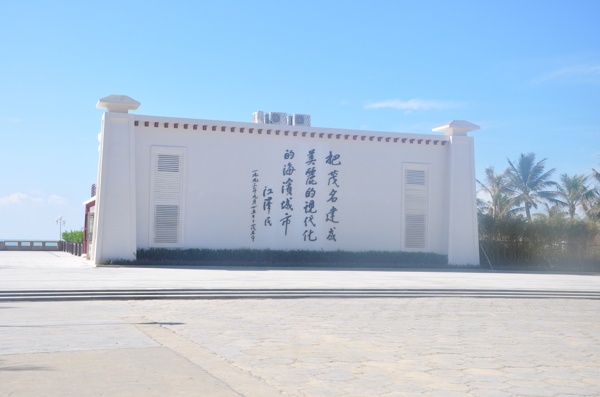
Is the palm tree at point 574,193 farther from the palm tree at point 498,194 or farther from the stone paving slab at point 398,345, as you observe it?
the stone paving slab at point 398,345

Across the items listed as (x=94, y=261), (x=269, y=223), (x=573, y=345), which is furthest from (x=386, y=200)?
(x=573, y=345)

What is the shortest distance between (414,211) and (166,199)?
11772mm

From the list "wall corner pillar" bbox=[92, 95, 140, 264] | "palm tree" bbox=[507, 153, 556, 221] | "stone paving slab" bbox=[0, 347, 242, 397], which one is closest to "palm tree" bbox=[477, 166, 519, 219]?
"palm tree" bbox=[507, 153, 556, 221]

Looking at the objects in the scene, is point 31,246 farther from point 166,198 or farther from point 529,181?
point 529,181

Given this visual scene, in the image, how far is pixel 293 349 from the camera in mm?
7086

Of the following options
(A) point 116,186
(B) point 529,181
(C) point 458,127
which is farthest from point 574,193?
(A) point 116,186

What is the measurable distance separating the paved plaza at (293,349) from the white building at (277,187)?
40.3ft

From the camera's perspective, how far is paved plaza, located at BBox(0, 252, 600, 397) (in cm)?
532

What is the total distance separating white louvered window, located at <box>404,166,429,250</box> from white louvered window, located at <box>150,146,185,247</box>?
10.7 metres

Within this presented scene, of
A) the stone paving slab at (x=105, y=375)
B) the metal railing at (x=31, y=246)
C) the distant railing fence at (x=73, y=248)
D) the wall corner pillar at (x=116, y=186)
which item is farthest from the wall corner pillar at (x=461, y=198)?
the metal railing at (x=31, y=246)

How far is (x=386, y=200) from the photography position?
28172 millimetres

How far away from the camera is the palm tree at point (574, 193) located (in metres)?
47.2

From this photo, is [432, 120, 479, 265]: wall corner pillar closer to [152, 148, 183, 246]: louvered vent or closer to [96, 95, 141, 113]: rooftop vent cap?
[152, 148, 183, 246]: louvered vent

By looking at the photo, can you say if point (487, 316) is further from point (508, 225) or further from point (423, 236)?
point (508, 225)
